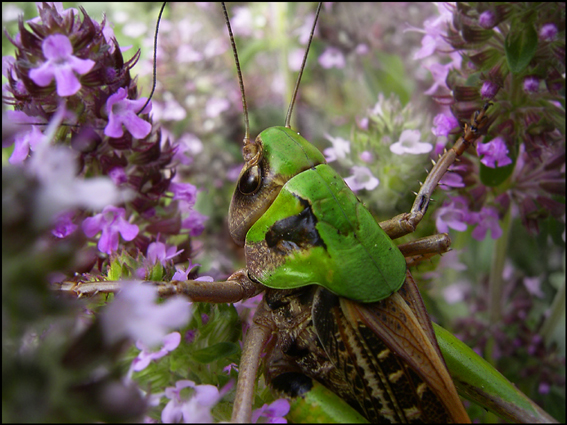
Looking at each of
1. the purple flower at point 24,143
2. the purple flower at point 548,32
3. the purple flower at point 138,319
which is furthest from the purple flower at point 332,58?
the purple flower at point 138,319

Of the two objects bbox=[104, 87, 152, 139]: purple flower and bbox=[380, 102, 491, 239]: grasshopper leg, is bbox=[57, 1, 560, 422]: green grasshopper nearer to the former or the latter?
bbox=[380, 102, 491, 239]: grasshopper leg

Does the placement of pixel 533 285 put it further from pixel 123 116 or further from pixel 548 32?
pixel 123 116

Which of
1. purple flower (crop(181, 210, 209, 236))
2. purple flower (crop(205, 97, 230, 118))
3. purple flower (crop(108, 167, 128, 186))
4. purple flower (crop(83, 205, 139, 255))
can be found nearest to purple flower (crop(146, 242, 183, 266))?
purple flower (crop(83, 205, 139, 255))

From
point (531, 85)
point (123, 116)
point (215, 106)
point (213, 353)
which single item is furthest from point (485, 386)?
point (215, 106)

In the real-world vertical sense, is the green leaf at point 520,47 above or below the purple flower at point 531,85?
above

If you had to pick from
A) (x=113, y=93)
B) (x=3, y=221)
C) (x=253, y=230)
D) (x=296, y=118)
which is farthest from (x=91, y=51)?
(x=296, y=118)

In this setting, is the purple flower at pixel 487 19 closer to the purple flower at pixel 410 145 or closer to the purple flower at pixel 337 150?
the purple flower at pixel 410 145
